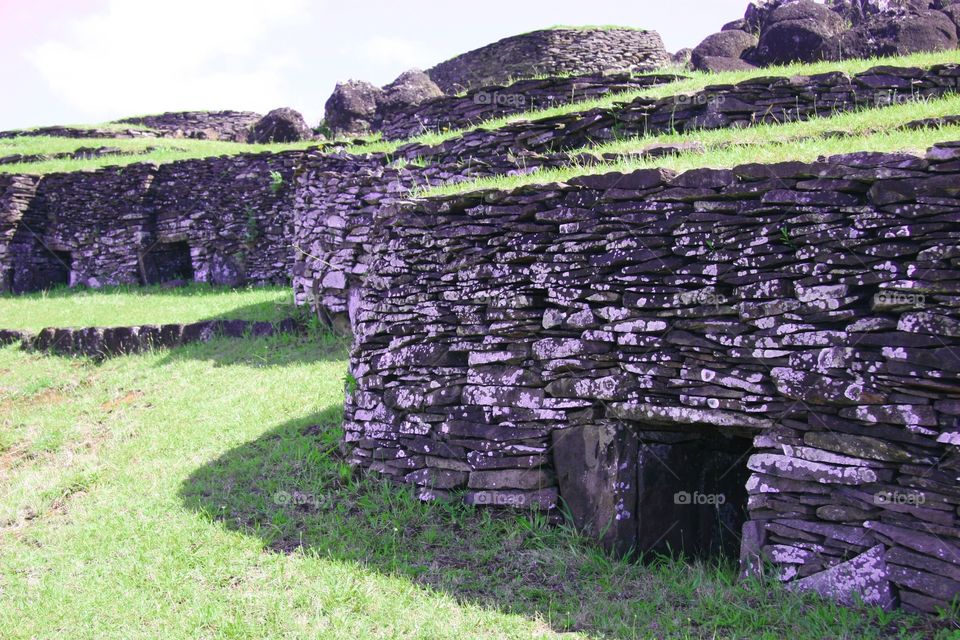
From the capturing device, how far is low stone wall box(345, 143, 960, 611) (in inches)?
207

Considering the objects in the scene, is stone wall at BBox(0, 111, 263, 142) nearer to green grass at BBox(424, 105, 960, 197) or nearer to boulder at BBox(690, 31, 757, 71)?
boulder at BBox(690, 31, 757, 71)

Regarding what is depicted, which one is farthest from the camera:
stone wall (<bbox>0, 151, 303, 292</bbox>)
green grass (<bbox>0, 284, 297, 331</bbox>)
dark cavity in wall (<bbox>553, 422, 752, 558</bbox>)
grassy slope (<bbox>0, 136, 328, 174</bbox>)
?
grassy slope (<bbox>0, 136, 328, 174</bbox>)

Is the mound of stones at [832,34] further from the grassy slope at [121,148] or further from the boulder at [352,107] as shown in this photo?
the grassy slope at [121,148]

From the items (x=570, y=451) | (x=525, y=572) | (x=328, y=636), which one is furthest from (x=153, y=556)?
(x=570, y=451)

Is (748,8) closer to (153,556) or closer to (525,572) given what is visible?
(525,572)

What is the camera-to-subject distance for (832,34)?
15.3 metres

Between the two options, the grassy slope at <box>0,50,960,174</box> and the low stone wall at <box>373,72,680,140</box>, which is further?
the low stone wall at <box>373,72,680,140</box>

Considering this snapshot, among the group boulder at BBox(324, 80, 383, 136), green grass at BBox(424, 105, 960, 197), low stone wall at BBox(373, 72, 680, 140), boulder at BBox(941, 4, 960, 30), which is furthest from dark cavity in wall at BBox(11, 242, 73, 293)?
boulder at BBox(941, 4, 960, 30)

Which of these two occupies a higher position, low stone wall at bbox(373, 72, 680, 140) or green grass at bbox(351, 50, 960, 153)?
low stone wall at bbox(373, 72, 680, 140)

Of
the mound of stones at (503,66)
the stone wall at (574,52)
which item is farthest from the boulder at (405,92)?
the stone wall at (574,52)

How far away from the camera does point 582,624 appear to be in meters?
5.50

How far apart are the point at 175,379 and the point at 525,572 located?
760 cm

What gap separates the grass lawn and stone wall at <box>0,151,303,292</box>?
839cm

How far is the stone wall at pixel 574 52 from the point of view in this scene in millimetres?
24516
